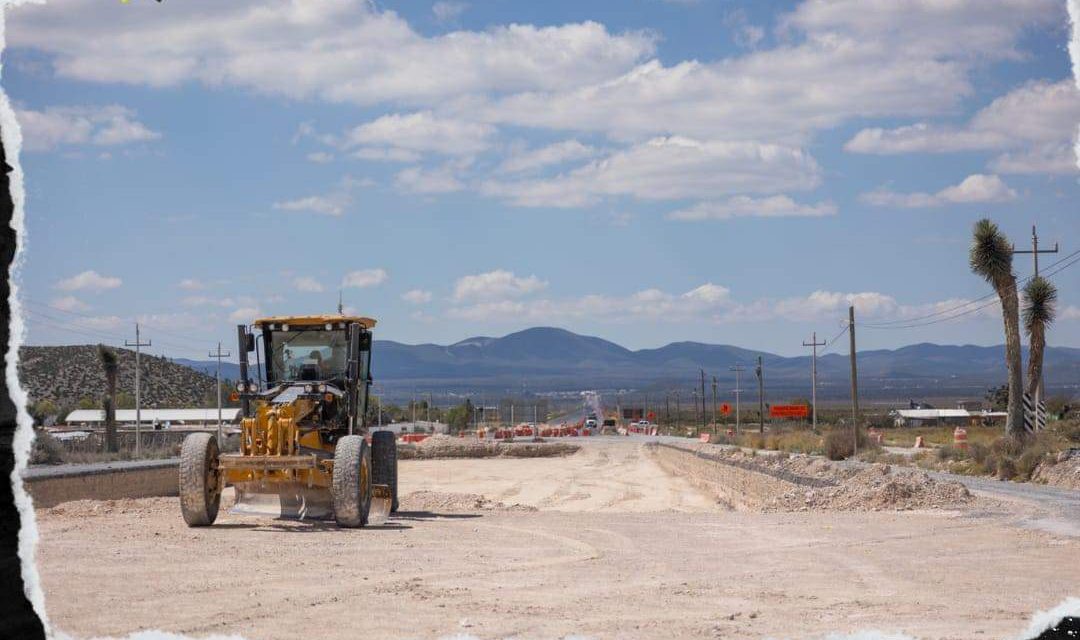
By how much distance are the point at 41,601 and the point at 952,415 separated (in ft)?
418

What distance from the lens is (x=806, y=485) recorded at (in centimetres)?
3117

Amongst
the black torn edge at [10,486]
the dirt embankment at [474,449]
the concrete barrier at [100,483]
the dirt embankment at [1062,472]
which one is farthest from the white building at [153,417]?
the black torn edge at [10,486]

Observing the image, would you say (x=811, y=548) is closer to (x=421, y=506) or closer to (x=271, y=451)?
(x=271, y=451)

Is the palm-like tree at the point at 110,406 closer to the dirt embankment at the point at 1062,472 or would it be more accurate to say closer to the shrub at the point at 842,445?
the shrub at the point at 842,445

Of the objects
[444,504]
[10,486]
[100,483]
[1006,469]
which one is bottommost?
[1006,469]

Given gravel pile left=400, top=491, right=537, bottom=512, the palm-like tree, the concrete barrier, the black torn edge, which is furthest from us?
the palm-like tree

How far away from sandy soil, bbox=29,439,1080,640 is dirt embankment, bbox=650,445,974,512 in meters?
1.68

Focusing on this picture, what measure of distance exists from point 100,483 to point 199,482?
15526mm

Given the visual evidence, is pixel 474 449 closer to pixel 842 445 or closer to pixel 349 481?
pixel 842 445

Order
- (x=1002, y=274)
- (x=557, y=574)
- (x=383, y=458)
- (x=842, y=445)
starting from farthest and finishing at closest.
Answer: (x=842, y=445), (x=1002, y=274), (x=383, y=458), (x=557, y=574)

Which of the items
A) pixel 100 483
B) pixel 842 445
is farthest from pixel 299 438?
pixel 842 445

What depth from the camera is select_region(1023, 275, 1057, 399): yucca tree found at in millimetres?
43906

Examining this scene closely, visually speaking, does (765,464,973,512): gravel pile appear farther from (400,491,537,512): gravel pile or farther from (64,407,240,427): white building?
(64,407,240,427): white building

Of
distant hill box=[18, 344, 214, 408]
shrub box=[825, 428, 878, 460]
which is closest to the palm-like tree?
shrub box=[825, 428, 878, 460]
